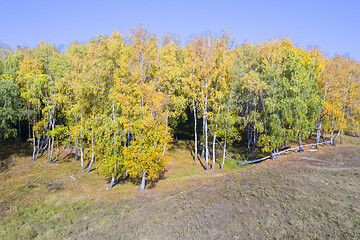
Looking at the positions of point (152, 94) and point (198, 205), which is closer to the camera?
point (198, 205)

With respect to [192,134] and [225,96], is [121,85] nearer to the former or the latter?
[225,96]

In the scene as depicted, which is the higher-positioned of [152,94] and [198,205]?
[152,94]

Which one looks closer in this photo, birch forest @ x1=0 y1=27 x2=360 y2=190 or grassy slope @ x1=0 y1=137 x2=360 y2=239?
grassy slope @ x1=0 y1=137 x2=360 y2=239

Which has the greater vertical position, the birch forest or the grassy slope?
the birch forest

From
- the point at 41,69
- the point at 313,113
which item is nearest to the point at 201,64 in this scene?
the point at 313,113
